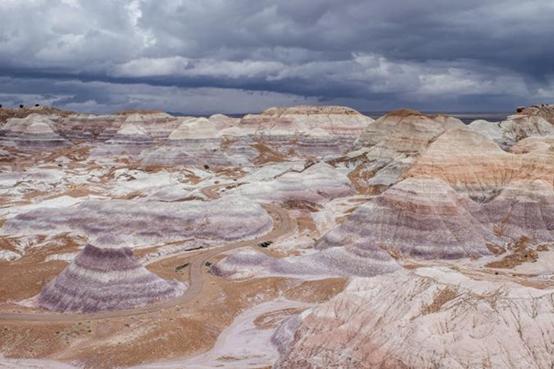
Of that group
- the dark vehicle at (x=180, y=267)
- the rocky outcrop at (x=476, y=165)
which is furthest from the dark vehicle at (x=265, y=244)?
the rocky outcrop at (x=476, y=165)

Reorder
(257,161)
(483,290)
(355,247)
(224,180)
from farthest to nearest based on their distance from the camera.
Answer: (257,161) < (224,180) < (355,247) < (483,290)

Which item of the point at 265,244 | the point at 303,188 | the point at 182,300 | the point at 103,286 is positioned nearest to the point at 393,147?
the point at 303,188

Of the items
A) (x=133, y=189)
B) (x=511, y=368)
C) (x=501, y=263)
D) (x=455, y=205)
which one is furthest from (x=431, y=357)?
(x=133, y=189)

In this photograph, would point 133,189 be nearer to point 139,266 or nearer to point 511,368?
point 139,266

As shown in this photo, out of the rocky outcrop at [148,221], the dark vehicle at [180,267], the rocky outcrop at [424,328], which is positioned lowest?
the dark vehicle at [180,267]

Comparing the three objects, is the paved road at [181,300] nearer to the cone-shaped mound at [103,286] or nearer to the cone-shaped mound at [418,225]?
the cone-shaped mound at [103,286]
